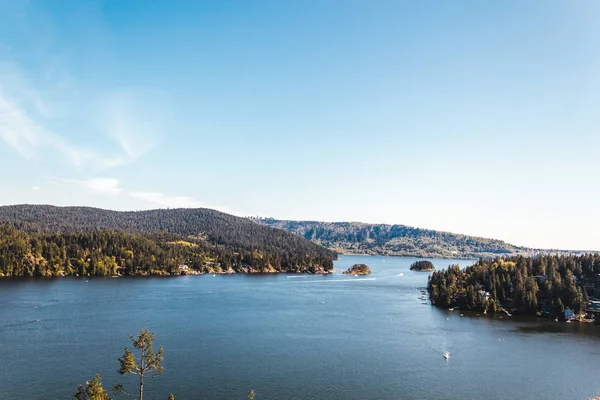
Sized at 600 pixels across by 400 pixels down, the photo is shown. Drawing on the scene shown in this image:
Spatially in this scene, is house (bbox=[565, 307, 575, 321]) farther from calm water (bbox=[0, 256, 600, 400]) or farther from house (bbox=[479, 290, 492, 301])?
house (bbox=[479, 290, 492, 301])

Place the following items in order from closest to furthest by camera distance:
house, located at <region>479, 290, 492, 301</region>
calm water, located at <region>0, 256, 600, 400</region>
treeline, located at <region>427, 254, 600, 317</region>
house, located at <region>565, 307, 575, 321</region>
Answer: calm water, located at <region>0, 256, 600, 400</region> → house, located at <region>565, 307, 575, 321</region> → treeline, located at <region>427, 254, 600, 317</region> → house, located at <region>479, 290, 492, 301</region>

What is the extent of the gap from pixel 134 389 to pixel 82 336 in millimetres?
38505

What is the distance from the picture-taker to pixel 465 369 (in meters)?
84.6

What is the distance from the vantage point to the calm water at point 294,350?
234 feet

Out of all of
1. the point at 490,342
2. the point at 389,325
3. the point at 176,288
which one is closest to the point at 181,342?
the point at 389,325

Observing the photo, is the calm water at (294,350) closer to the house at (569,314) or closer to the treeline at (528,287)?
the house at (569,314)

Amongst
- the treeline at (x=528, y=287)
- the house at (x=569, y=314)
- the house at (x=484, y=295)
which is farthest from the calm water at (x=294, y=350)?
the house at (x=484, y=295)

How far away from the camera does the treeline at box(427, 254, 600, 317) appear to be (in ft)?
484

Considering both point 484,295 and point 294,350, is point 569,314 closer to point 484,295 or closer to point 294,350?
→ point 484,295

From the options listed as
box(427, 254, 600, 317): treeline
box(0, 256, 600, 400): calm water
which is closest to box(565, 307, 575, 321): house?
box(427, 254, 600, 317): treeline

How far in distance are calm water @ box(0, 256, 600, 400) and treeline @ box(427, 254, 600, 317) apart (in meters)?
Result: 13.2

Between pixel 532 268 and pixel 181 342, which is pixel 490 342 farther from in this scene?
pixel 532 268

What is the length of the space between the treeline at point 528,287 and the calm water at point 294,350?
1324 centimetres

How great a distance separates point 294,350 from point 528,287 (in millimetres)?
100226
